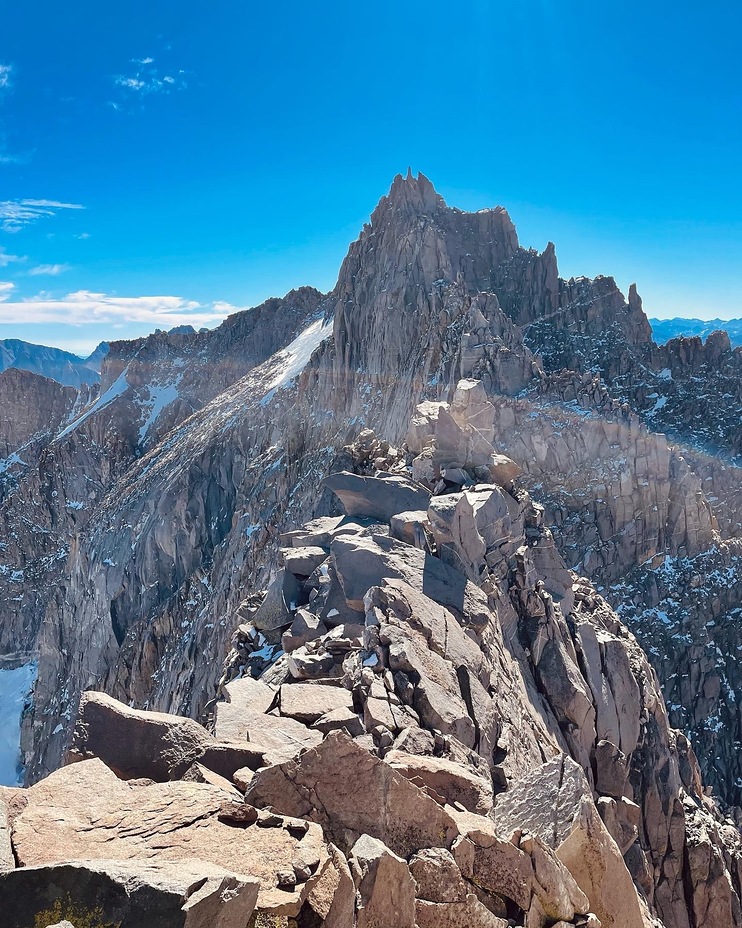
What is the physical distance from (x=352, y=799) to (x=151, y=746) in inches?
106

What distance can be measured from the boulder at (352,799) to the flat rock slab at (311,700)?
2.94 metres

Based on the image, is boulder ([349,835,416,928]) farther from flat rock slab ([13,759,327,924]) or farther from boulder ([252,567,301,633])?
boulder ([252,567,301,633])

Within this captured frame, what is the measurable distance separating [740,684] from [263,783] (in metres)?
78.9

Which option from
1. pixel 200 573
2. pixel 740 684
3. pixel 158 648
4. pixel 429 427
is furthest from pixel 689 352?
pixel 429 427

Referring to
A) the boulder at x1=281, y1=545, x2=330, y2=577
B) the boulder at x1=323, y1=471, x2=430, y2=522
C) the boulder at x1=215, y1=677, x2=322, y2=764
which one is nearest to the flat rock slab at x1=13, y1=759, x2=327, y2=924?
the boulder at x1=215, y1=677, x2=322, y2=764

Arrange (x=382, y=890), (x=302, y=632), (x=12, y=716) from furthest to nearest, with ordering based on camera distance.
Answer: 1. (x=12, y=716)
2. (x=302, y=632)
3. (x=382, y=890)

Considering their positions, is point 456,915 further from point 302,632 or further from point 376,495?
point 376,495

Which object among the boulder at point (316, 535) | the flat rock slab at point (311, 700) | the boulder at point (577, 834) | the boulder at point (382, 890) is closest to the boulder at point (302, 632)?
the flat rock slab at point (311, 700)

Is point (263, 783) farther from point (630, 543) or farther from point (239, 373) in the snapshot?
point (239, 373)

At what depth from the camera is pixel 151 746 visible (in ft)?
27.6

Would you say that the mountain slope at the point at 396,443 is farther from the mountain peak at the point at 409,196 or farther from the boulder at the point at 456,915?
the boulder at the point at 456,915

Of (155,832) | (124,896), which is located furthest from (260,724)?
(124,896)

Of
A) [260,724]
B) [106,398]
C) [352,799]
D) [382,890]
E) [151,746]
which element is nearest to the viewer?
[382,890]

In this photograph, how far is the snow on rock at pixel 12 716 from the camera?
89.4 m
